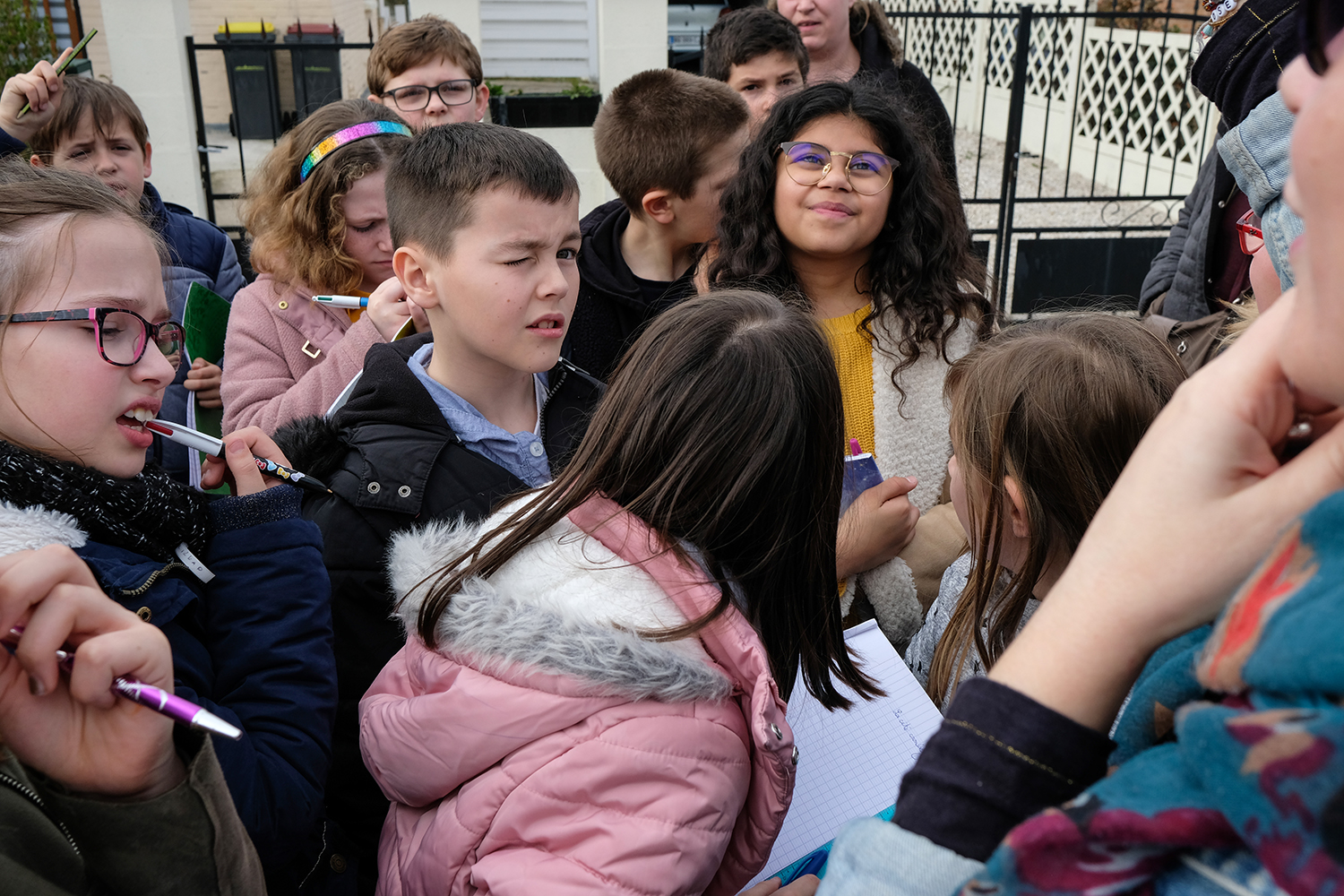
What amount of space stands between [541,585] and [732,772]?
1.18ft

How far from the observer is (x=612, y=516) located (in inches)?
53.7

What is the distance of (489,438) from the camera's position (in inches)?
81.6

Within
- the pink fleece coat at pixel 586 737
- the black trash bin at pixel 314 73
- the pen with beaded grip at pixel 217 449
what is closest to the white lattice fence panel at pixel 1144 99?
the black trash bin at pixel 314 73

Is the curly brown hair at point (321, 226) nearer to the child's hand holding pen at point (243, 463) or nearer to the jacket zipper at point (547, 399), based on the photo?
the jacket zipper at point (547, 399)

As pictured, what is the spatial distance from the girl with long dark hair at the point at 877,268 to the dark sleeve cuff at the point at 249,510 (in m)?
1.34

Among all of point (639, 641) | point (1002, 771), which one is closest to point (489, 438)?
point (639, 641)

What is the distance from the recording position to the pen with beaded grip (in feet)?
5.35

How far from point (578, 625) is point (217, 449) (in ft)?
2.72

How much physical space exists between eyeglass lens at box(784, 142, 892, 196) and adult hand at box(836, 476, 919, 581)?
0.86m

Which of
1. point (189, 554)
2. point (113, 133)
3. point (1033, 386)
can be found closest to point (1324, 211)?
point (1033, 386)

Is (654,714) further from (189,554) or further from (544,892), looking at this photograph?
(189,554)

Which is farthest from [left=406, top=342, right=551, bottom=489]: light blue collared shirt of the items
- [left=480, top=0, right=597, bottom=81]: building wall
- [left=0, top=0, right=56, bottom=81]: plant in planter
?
[left=480, top=0, right=597, bottom=81]: building wall

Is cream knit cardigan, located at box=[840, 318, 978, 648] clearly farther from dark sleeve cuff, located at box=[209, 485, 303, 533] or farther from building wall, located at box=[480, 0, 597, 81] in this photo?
building wall, located at box=[480, 0, 597, 81]

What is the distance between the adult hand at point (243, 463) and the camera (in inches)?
65.6
